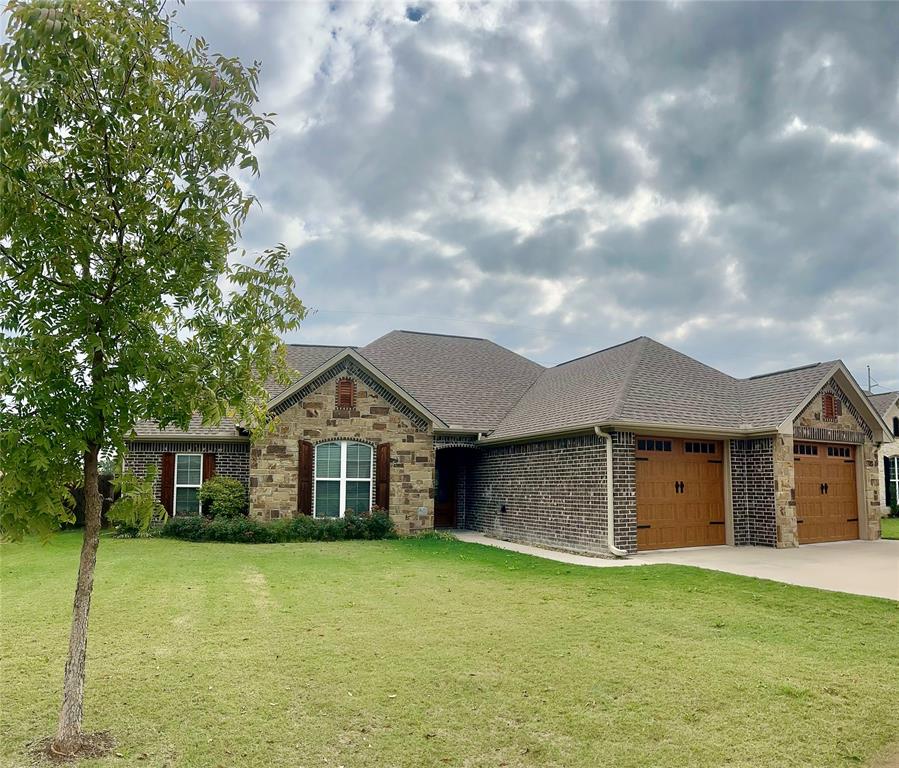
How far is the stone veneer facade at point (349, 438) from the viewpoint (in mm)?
16547

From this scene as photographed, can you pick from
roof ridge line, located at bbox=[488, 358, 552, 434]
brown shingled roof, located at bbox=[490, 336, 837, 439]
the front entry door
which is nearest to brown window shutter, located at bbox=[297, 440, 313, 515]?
the front entry door

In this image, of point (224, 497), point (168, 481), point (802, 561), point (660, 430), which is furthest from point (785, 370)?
point (168, 481)

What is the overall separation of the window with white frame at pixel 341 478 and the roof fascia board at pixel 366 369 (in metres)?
1.68

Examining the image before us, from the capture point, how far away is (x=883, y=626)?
7469mm

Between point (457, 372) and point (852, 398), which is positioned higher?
point (457, 372)

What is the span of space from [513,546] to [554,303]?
996 centimetres

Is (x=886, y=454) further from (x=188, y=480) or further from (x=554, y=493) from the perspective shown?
(x=188, y=480)

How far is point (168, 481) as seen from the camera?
57.2 ft

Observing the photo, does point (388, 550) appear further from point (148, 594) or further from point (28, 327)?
point (28, 327)

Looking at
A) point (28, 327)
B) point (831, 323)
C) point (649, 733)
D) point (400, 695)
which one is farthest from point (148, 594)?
point (831, 323)

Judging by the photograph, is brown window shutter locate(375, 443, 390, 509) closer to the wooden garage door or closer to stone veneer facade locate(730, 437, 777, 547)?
the wooden garage door

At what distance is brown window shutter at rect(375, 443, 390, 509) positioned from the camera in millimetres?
17141

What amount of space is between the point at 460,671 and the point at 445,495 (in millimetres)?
14714

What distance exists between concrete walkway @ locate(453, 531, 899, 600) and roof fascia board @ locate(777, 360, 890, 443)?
115 inches
